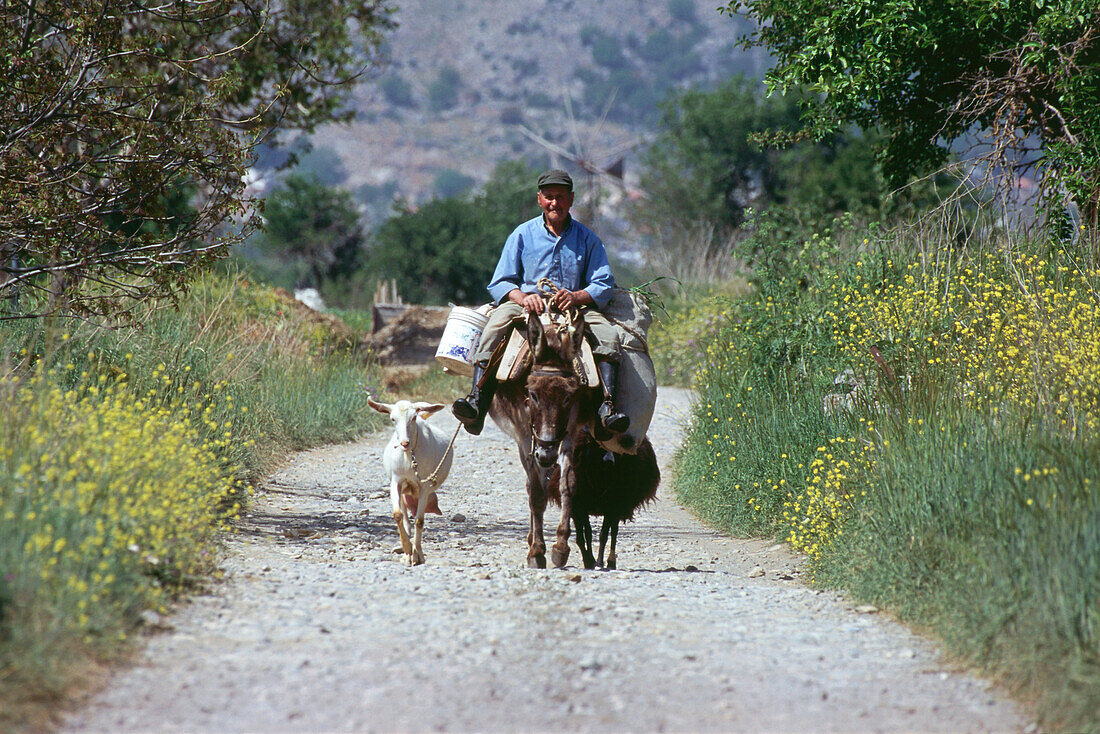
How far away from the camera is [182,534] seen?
18.8 ft

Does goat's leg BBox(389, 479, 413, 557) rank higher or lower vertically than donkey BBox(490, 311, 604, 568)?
lower

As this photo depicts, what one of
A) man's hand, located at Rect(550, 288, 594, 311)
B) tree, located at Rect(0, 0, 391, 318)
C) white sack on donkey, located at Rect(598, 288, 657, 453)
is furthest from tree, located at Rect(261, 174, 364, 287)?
man's hand, located at Rect(550, 288, 594, 311)

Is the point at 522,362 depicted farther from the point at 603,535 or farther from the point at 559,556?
the point at 603,535

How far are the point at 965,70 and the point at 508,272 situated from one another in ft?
21.9

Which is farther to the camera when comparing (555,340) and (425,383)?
(425,383)

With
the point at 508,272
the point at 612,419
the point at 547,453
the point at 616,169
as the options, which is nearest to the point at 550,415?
the point at 547,453

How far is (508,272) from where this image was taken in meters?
8.04

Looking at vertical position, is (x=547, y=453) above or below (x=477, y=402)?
below

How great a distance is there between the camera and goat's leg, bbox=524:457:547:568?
7.37 metres

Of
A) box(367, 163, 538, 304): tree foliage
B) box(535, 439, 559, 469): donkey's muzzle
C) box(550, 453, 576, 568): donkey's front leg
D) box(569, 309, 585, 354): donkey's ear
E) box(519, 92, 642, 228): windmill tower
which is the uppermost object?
box(519, 92, 642, 228): windmill tower

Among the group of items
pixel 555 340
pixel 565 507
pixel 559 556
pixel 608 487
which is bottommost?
pixel 559 556

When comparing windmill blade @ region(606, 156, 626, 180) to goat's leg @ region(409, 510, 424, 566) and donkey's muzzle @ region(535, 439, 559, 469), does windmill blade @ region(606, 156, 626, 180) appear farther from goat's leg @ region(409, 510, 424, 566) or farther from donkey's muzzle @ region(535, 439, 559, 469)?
donkey's muzzle @ region(535, 439, 559, 469)

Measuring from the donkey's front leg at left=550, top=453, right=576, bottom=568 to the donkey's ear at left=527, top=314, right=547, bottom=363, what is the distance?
729 millimetres

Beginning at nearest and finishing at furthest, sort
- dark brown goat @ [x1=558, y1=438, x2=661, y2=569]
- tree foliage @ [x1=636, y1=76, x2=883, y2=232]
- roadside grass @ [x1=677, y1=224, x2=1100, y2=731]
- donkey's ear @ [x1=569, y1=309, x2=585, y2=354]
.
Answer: roadside grass @ [x1=677, y1=224, x2=1100, y2=731] → donkey's ear @ [x1=569, y1=309, x2=585, y2=354] → dark brown goat @ [x1=558, y1=438, x2=661, y2=569] → tree foliage @ [x1=636, y1=76, x2=883, y2=232]
